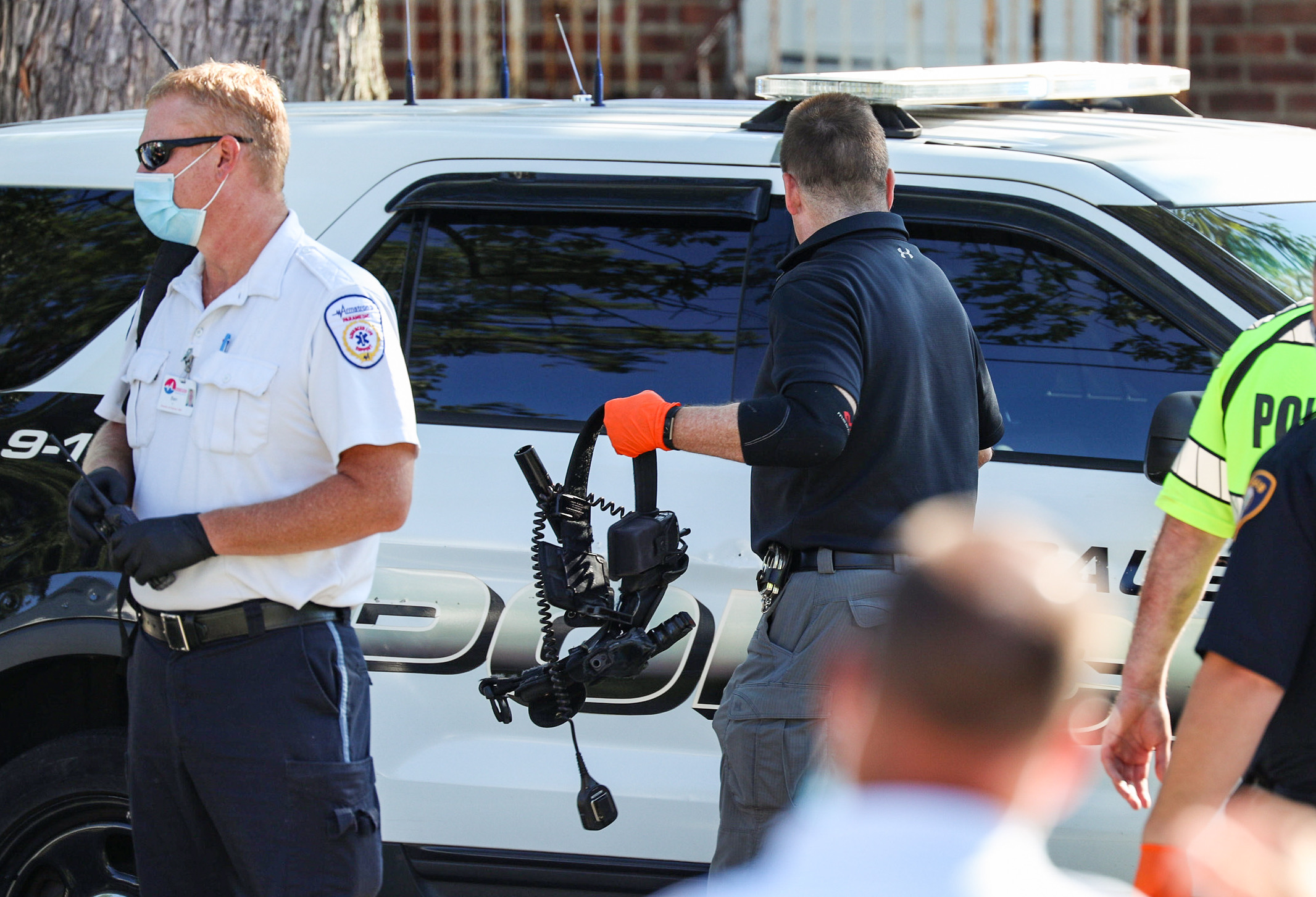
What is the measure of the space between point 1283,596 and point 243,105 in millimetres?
1849

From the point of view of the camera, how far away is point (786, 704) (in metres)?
2.64

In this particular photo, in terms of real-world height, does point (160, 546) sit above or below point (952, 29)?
below

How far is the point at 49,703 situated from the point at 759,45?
672 centimetres

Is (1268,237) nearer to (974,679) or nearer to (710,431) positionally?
(710,431)

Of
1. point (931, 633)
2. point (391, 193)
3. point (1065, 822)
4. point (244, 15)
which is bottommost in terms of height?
point (1065, 822)

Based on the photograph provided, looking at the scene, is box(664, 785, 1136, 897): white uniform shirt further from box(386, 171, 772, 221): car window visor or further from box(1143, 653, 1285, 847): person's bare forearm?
box(386, 171, 772, 221): car window visor

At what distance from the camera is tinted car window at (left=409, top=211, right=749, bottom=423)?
3123 millimetres

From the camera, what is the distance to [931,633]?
1.28 meters

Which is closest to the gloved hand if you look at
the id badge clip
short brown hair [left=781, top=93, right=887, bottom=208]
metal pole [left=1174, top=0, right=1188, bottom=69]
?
short brown hair [left=781, top=93, right=887, bottom=208]

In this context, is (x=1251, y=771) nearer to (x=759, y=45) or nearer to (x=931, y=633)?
(x=931, y=633)

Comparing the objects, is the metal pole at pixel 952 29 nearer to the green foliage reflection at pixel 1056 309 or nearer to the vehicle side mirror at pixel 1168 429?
the green foliage reflection at pixel 1056 309

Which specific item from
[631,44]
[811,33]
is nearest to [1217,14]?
[811,33]

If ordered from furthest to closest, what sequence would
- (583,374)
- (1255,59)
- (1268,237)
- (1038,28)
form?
(1038,28) → (1255,59) → (583,374) → (1268,237)

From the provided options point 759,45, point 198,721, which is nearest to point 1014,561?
point 198,721
